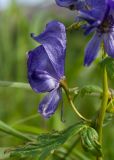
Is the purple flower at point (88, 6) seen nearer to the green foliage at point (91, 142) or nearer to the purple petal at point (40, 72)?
the purple petal at point (40, 72)

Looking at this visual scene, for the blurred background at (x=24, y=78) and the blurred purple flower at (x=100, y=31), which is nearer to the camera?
the blurred purple flower at (x=100, y=31)

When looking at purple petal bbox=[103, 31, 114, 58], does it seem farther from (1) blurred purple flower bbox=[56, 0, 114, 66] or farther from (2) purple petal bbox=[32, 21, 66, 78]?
(2) purple petal bbox=[32, 21, 66, 78]

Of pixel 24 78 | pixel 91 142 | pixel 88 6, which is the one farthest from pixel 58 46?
pixel 24 78

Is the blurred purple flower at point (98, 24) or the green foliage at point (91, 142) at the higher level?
the blurred purple flower at point (98, 24)

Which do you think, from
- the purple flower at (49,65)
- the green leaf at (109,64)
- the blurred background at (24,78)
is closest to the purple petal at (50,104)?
the purple flower at (49,65)

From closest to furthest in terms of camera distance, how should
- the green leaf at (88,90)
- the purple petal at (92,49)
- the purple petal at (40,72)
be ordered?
1. the purple petal at (92,49)
2. the purple petal at (40,72)
3. the green leaf at (88,90)

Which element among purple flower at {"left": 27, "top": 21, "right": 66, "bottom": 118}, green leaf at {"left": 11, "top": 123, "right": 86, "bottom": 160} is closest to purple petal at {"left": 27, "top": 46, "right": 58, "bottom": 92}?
purple flower at {"left": 27, "top": 21, "right": 66, "bottom": 118}

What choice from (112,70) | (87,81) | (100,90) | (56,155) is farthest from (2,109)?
(112,70)
